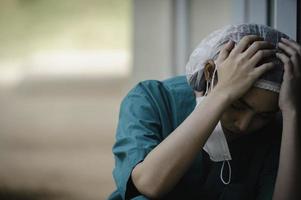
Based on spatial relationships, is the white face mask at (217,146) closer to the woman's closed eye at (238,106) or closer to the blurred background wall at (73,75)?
the woman's closed eye at (238,106)

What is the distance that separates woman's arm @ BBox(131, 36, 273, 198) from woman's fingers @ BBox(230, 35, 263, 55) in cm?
1

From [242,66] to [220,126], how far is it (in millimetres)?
167

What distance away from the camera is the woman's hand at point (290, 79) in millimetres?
1176

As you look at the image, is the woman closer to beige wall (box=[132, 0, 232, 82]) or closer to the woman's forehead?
the woman's forehead

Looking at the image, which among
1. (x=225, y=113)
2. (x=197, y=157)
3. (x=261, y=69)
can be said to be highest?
(x=261, y=69)

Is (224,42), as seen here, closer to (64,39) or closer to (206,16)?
(206,16)

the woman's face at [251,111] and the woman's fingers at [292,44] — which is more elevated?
the woman's fingers at [292,44]

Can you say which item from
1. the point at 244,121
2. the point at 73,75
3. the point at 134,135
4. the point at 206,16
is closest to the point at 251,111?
the point at 244,121

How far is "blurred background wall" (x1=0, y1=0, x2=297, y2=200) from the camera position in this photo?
76.9 inches

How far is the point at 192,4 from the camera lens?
191cm

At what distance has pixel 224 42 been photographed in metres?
1.22

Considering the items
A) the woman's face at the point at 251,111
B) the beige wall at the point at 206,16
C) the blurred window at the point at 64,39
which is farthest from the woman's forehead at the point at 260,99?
the blurred window at the point at 64,39

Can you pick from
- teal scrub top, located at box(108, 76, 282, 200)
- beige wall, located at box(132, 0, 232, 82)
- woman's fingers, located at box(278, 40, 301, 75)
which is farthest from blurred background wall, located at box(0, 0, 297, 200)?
woman's fingers, located at box(278, 40, 301, 75)

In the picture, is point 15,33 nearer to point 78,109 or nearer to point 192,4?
point 78,109
